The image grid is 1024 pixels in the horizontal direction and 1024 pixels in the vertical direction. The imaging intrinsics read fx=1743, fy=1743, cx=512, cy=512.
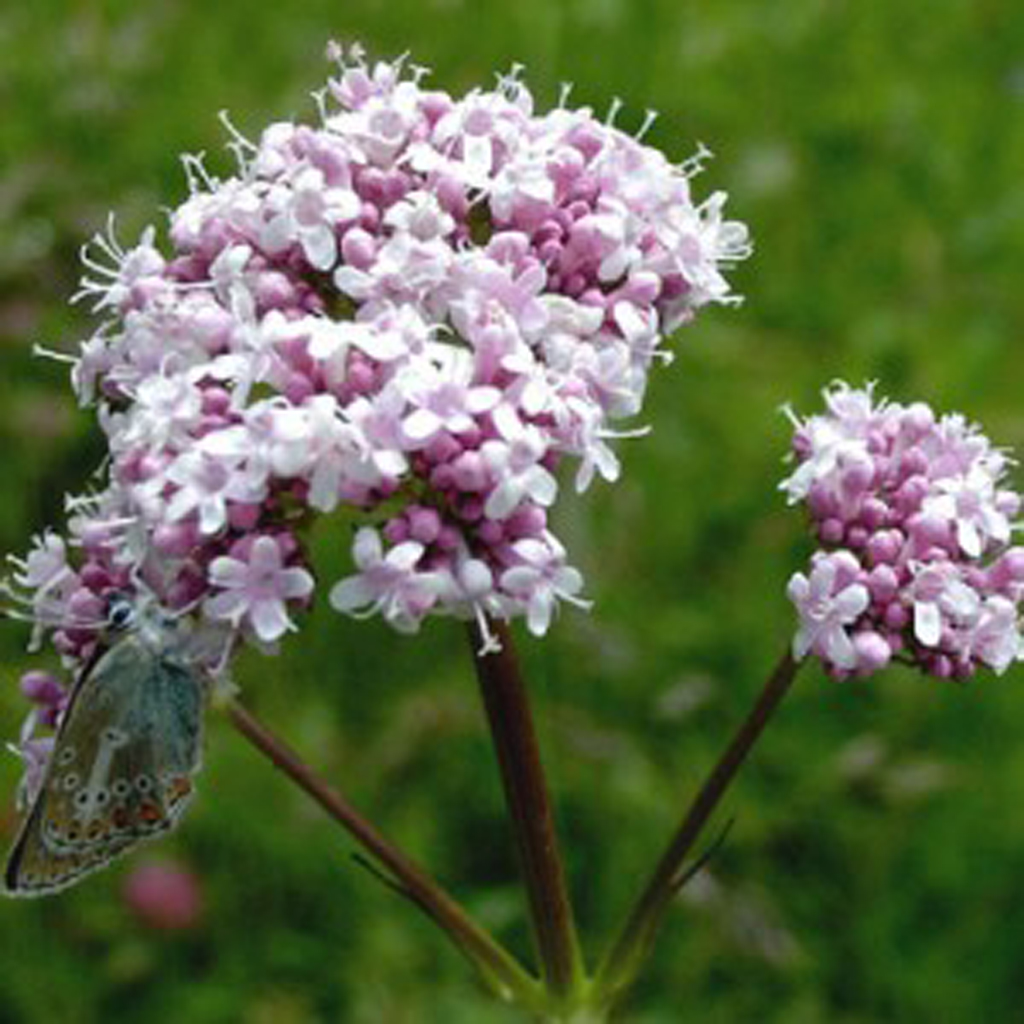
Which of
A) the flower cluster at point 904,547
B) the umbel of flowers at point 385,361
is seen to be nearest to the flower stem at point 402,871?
the umbel of flowers at point 385,361

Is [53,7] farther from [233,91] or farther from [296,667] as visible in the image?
[296,667]

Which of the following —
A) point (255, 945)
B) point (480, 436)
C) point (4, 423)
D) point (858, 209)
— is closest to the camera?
point (480, 436)

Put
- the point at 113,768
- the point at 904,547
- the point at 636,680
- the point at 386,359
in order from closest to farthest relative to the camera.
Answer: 1. the point at 386,359
2. the point at 113,768
3. the point at 904,547
4. the point at 636,680

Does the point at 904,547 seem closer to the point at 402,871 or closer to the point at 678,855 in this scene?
the point at 678,855

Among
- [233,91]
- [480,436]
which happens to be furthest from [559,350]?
[233,91]

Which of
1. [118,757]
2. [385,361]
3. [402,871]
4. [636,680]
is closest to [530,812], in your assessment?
[402,871]

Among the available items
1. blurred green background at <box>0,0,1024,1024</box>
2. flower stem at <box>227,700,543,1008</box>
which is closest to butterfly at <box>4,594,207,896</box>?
flower stem at <box>227,700,543,1008</box>

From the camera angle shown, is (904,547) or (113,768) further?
(904,547)
